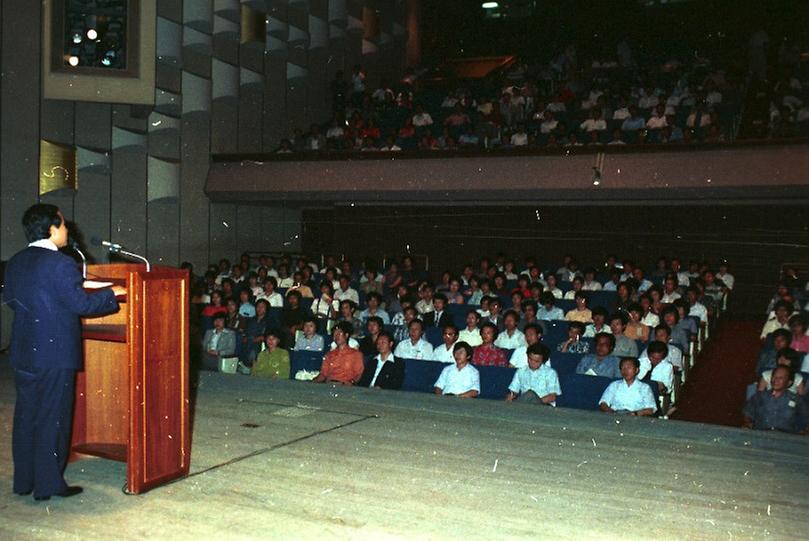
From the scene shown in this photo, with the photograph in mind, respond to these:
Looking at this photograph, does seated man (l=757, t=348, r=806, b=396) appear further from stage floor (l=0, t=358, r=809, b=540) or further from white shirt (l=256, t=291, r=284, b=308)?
white shirt (l=256, t=291, r=284, b=308)

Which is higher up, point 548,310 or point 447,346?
point 548,310

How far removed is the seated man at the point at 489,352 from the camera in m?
5.99

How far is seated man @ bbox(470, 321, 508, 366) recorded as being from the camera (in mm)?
5988

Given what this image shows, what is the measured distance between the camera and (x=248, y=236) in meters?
12.1

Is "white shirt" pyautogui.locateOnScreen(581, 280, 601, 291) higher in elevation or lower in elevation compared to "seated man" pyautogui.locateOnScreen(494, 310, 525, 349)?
higher

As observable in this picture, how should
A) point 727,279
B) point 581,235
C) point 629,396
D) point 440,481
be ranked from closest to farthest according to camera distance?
point 440,481, point 629,396, point 727,279, point 581,235

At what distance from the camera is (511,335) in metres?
6.66

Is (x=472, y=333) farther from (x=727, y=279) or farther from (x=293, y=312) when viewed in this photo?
(x=727, y=279)

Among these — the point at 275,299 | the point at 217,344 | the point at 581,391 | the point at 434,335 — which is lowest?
the point at 581,391

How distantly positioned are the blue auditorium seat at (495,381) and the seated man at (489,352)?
451mm

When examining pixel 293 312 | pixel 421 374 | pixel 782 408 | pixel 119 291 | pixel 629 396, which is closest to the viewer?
pixel 119 291

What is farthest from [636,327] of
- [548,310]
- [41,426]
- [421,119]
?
[421,119]

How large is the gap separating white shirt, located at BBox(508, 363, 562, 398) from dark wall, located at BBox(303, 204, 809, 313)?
602cm

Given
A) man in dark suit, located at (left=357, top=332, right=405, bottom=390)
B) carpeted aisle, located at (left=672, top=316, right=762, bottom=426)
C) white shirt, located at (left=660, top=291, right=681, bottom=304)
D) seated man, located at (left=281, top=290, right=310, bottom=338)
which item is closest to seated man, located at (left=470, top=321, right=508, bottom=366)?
man in dark suit, located at (left=357, top=332, right=405, bottom=390)
